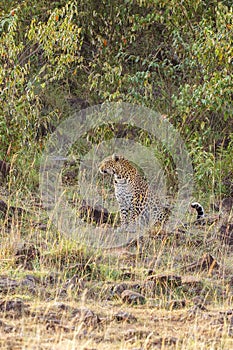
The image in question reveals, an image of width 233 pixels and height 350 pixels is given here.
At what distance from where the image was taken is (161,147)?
10.8 meters

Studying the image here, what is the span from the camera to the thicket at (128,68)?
9.96m

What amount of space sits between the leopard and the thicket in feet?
2.57

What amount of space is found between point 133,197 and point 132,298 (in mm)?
3293

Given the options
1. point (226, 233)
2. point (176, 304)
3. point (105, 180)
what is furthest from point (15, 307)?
point (105, 180)

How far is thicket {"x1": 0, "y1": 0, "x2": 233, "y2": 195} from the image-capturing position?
996cm

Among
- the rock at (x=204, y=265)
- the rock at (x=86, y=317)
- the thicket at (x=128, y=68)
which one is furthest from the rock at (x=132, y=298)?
the thicket at (x=128, y=68)

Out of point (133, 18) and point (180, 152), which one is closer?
point (180, 152)

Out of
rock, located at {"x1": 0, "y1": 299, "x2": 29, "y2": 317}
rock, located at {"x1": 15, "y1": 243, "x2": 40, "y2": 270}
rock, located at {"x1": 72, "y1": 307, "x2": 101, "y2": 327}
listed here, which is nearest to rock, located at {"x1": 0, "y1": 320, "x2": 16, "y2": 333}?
rock, located at {"x1": 0, "y1": 299, "x2": 29, "y2": 317}

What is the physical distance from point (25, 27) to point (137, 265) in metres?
5.41

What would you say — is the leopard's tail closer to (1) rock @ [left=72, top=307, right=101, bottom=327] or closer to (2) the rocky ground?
(2) the rocky ground

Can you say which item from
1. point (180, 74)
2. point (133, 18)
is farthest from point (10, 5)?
point (180, 74)

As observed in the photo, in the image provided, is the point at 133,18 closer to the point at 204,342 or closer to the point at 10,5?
the point at 10,5

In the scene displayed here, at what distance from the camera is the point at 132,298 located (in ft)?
20.6

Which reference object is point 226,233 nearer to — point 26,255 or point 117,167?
point 117,167
